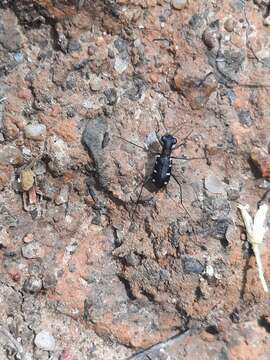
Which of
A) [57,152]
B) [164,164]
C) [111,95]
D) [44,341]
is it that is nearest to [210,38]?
[111,95]

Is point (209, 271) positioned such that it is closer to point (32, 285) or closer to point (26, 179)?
point (32, 285)

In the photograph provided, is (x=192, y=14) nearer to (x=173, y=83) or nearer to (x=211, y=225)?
(x=173, y=83)

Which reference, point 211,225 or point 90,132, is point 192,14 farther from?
point 211,225

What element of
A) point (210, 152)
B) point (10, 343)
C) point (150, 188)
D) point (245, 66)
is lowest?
point (10, 343)

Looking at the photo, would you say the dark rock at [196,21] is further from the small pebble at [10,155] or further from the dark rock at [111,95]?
the small pebble at [10,155]

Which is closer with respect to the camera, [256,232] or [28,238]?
[256,232]

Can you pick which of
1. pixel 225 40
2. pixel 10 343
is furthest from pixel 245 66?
pixel 10 343

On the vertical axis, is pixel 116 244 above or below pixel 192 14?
below

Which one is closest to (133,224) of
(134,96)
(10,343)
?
(134,96)
